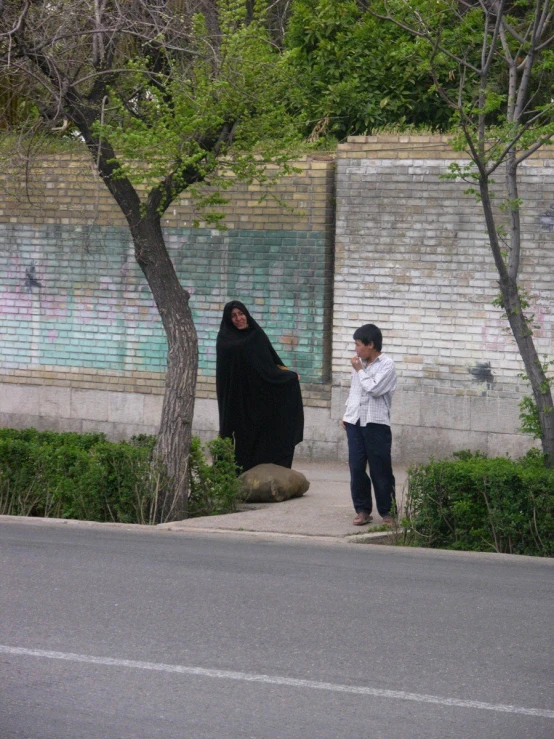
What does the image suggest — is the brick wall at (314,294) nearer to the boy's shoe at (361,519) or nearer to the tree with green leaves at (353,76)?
the tree with green leaves at (353,76)

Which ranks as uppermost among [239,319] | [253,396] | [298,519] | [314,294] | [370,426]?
[314,294]

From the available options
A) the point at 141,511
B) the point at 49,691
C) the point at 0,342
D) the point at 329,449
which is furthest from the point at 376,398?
the point at 0,342

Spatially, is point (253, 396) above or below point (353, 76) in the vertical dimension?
below

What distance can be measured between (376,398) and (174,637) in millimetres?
4313

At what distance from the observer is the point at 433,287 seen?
13297 mm

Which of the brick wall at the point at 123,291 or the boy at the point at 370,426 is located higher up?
the brick wall at the point at 123,291

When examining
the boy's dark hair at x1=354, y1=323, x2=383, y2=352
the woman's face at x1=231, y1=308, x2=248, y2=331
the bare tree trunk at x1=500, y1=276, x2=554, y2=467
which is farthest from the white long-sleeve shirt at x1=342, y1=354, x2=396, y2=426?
the woman's face at x1=231, y1=308, x2=248, y2=331

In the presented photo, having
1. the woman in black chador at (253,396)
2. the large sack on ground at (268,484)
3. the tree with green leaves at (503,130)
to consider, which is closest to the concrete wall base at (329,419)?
the woman in black chador at (253,396)

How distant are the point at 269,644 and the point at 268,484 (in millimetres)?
5041

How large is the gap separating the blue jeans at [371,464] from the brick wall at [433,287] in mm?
3375

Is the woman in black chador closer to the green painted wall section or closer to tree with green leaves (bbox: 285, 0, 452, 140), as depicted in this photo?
the green painted wall section

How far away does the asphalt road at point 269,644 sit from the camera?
15.8 feet

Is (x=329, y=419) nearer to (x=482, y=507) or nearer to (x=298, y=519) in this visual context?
(x=298, y=519)

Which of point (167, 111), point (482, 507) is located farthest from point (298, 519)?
point (167, 111)
